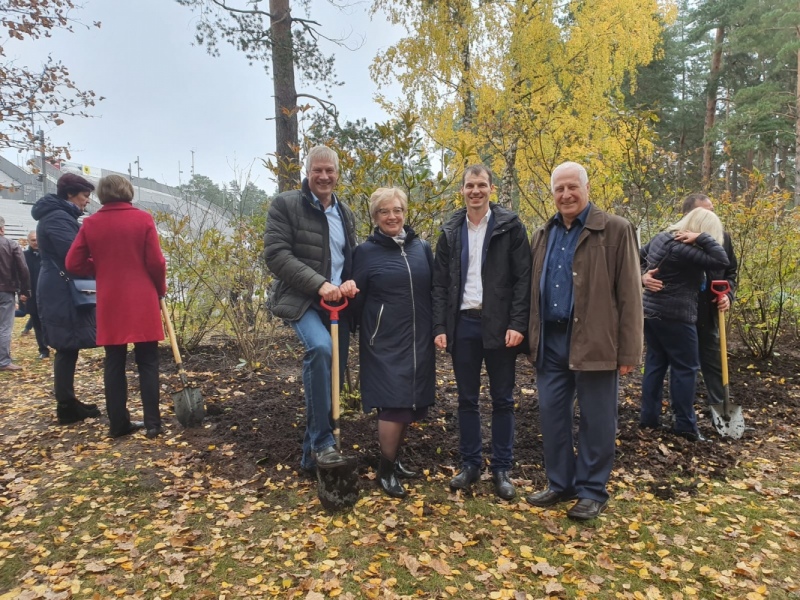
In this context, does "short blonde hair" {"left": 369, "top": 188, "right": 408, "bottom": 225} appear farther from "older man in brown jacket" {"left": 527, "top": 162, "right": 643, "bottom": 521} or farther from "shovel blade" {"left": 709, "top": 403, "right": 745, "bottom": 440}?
"shovel blade" {"left": 709, "top": 403, "right": 745, "bottom": 440}

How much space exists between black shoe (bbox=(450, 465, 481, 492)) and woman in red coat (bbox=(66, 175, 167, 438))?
8.16 feet

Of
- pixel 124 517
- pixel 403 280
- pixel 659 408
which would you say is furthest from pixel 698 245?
pixel 124 517

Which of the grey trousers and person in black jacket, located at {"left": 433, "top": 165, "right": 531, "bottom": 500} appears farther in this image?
the grey trousers

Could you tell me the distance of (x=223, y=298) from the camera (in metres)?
6.19

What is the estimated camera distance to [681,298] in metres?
3.91

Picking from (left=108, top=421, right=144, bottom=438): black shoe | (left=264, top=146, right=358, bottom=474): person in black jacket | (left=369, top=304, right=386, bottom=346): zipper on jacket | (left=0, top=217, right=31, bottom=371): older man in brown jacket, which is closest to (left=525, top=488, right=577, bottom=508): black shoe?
(left=264, top=146, right=358, bottom=474): person in black jacket

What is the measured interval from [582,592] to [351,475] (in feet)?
4.49

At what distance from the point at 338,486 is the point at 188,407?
1.90m

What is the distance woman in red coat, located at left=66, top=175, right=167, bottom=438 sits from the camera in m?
3.71

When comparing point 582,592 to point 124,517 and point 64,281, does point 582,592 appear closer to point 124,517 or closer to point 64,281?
point 124,517

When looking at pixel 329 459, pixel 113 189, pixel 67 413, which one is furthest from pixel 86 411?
pixel 329 459

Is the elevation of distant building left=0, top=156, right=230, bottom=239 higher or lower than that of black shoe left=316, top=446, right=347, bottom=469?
higher

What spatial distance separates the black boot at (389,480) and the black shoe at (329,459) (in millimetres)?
347

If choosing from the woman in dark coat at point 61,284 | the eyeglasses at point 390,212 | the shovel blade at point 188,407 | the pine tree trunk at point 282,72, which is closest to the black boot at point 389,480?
the eyeglasses at point 390,212
